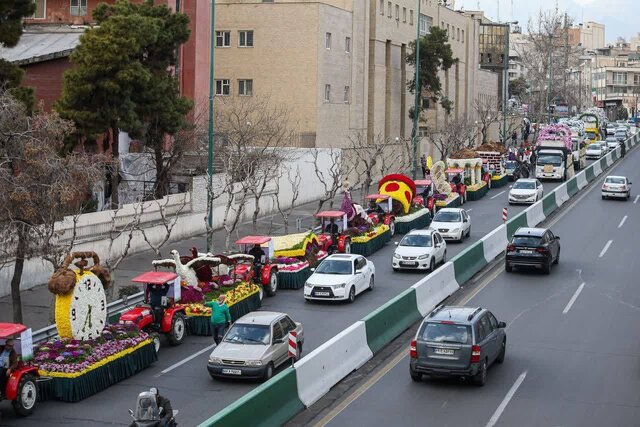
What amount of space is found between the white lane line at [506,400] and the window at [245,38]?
46.4 meters

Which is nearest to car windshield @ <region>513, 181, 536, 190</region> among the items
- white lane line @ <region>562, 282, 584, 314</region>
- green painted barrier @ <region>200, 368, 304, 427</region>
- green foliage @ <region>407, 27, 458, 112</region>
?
white lane line @ <region>562, 282, 584, 314</region>

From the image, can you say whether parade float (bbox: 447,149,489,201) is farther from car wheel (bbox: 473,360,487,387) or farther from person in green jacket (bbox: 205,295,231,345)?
car wheel (bbox: 473,360,487,387)

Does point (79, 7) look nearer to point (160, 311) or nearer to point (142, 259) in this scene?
point (142, 259)

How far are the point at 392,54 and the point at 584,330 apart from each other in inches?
2171

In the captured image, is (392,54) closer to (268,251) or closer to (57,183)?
(268,251)

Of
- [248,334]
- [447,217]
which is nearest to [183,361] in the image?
[248,334]

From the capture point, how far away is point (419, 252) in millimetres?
38906

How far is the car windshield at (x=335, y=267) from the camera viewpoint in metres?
34.3

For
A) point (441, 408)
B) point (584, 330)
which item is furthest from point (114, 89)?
point (441, 408)

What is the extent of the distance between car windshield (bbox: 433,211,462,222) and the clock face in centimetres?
2348

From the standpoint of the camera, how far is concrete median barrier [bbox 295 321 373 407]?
72.8 feet

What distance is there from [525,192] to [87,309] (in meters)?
37.9

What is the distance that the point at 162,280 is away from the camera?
90.7 ft

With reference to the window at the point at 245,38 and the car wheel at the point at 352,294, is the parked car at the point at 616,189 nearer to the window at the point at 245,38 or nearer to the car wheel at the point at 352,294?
the window at the point at 245,38
